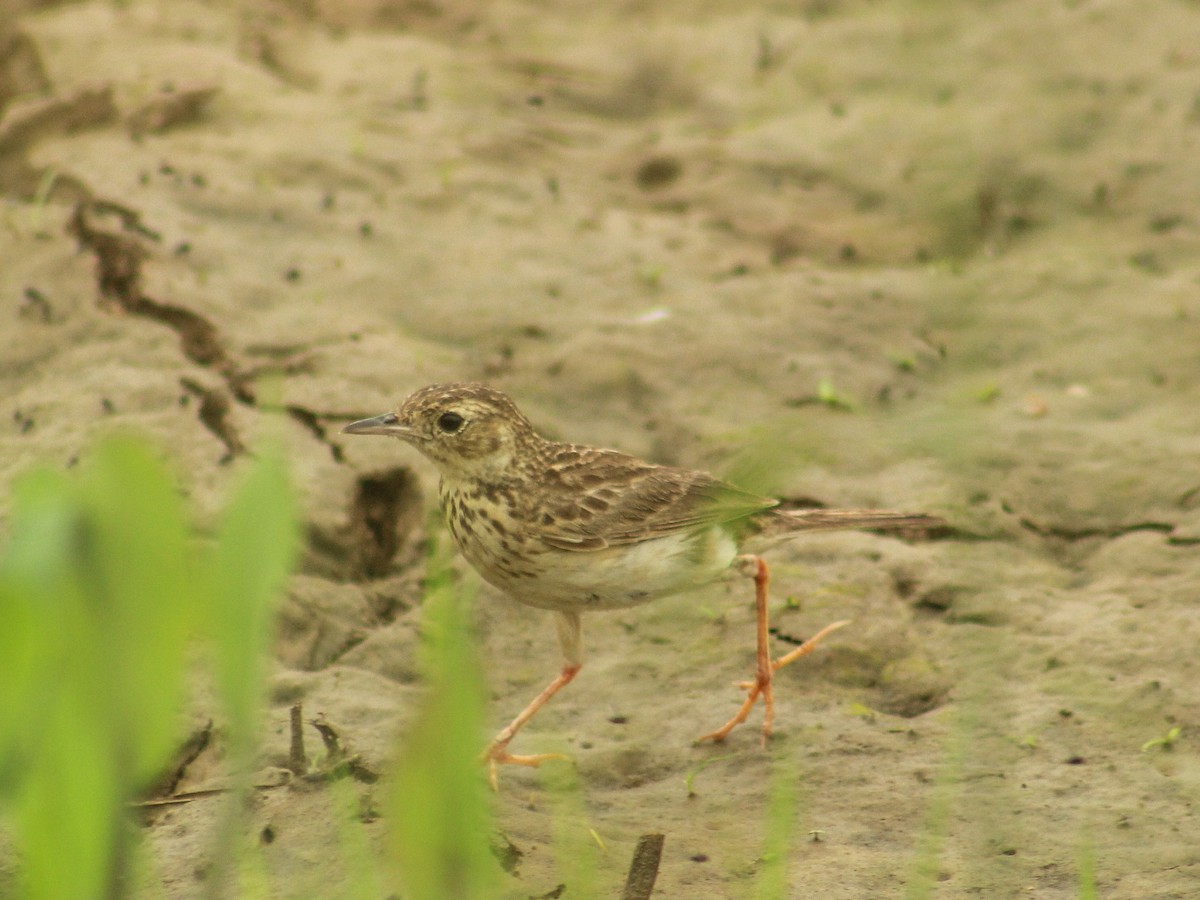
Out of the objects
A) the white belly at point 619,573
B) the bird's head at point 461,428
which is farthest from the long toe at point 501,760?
the bird's head at point 461,428

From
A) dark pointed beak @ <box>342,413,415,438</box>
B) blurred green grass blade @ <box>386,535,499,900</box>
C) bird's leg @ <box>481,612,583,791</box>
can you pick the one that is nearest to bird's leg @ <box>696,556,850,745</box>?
bird's leg @ <box>481,612,583,791</box>

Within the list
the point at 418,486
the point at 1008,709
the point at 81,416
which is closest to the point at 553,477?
the point at 418,486

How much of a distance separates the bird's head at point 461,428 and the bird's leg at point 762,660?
0.82 metres

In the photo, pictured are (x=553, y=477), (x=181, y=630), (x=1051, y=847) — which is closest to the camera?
(x=181, y=630)

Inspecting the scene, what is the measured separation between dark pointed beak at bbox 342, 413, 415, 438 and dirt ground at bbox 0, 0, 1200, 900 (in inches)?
26.7

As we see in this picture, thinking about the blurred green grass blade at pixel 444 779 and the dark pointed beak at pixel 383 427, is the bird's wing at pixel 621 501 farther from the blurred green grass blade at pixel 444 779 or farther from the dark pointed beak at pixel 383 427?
the blurred green grass blade at pixel 444 779

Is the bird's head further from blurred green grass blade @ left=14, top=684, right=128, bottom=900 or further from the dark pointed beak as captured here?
blurred green grass blade @ left=14, top=684, right=128, bottom=900

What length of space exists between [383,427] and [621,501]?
785mm

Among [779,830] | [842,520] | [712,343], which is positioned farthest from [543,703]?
[712,343]

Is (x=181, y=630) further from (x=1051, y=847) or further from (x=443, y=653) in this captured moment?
(x=1051, y=847)

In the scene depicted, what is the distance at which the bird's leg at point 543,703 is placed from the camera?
4211 mm

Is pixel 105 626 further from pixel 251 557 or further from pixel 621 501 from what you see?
pixel 621 501

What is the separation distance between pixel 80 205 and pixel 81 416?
63.5 inches

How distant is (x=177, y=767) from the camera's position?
4223 mm
